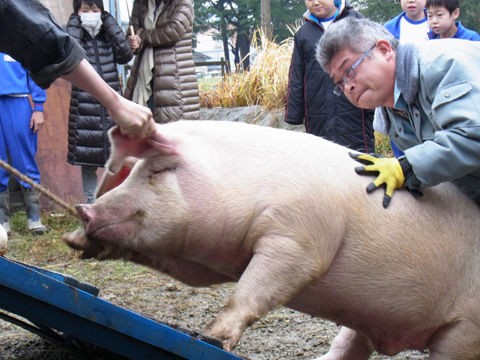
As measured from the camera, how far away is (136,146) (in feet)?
9.04

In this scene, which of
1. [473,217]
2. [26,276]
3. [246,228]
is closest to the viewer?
[26,276]

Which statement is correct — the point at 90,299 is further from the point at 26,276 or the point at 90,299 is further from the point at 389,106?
the point at 389,106

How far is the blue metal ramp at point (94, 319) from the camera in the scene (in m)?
2.44

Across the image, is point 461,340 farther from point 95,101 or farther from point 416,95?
point 95,101

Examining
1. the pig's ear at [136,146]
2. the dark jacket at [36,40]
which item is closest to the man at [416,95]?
the pig's ear at [136,146]

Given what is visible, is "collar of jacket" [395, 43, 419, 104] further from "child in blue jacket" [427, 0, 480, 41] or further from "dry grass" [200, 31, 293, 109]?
"dry grass" [200, 31, 293, 109]

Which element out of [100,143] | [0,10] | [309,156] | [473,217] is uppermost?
[0,10]

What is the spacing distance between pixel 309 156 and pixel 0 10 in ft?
4.04

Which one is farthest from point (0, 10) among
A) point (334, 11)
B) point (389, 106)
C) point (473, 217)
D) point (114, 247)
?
point (334, 11)

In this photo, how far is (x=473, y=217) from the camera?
9.94 ft

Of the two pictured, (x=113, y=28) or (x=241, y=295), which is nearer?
(x=241, y=295)

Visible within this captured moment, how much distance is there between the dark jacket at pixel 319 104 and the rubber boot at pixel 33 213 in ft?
8.03

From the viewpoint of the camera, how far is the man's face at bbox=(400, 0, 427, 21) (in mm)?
6168

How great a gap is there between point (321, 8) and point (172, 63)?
1.79 m
